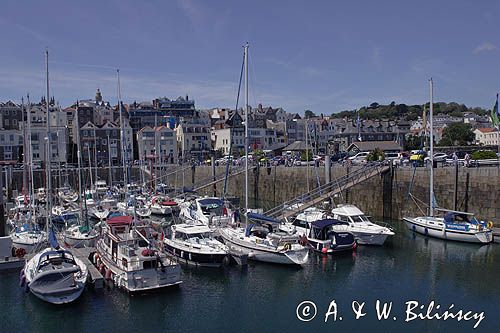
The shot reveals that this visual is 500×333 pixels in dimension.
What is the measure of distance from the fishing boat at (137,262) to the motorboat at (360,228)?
43.8ft

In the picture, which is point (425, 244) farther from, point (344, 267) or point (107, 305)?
point (107, 305)

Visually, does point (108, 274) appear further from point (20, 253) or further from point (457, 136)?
point (457, 136)

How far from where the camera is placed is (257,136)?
4454 inches

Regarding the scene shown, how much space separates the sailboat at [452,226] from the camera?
103ft

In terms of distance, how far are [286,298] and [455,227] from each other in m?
15.4

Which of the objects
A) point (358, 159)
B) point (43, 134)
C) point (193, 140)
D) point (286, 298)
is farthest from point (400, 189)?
point (193, 140)

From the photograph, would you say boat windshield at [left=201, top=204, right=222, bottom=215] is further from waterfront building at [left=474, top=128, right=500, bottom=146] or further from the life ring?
waterfront building at [left=474, top=128, right=500, bottom=146]

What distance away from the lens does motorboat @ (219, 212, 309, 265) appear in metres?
27.0

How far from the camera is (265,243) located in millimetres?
27875

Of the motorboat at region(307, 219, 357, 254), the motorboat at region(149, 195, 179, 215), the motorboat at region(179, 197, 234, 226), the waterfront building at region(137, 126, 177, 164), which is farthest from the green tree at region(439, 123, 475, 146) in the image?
the motorboat at region(307, 219, 357, 254)

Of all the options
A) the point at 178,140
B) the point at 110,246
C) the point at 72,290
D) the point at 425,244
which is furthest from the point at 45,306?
the point at 178,140

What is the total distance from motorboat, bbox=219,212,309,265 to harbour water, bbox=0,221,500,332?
25.9 inches

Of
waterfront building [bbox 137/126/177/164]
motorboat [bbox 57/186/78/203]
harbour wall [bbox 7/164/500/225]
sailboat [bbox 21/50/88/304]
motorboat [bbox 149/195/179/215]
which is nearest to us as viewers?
sailboat [bbox 21/50/88/304]

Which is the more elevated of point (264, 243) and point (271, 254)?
point (264, 243)
